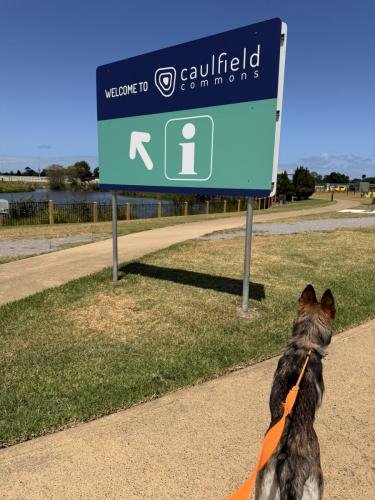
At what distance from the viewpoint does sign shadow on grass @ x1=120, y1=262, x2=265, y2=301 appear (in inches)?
281

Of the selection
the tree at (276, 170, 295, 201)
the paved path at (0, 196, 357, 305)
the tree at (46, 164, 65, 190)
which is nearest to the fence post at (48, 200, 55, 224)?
the paved path at (0, 196, 357, 305)

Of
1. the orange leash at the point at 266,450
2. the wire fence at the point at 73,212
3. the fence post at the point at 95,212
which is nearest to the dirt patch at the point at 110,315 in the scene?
the orange leash at the point at 266,450

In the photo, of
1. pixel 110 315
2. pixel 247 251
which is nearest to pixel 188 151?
pixel 247 251

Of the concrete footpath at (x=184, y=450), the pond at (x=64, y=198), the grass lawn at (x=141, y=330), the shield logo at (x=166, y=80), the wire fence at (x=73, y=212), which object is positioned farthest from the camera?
the pond at (x=64, y=198)

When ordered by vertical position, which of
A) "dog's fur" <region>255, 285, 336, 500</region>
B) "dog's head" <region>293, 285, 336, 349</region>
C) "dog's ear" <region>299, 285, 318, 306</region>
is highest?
"dog's ear" <region>299, 285, 318, 306</region>

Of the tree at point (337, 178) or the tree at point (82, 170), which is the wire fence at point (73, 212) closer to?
the tree at point (82, 170)

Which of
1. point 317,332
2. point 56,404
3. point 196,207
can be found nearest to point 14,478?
point 56,404

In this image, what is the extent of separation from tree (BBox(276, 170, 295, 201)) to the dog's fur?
5398 centimetres

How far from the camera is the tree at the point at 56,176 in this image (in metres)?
73.6

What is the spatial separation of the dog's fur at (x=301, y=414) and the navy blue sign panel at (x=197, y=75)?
3718 millimetres

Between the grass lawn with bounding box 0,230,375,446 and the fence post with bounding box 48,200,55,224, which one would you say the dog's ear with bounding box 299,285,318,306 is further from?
the fence post with bounding box 48,200,55,224

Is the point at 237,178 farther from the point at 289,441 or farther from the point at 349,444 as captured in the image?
the point at 289,441

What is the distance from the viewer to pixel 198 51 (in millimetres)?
5949

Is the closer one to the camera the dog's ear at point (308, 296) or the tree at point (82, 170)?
the dog's ear at point (308, 296)
